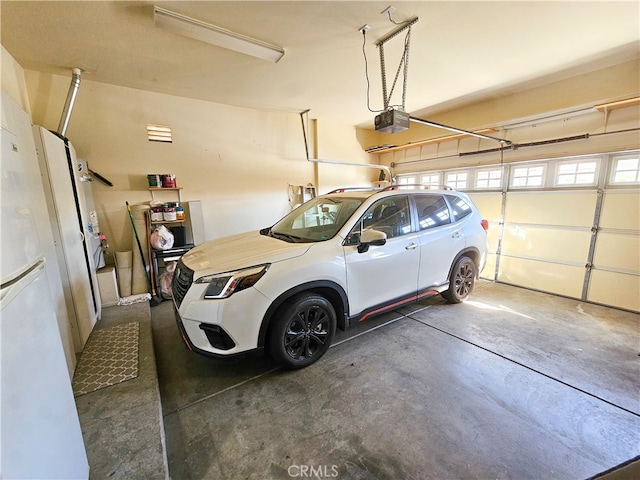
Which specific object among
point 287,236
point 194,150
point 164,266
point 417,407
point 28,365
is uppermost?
point 194,150

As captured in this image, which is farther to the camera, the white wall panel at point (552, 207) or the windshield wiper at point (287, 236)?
the white wall panel at point (552, 207)

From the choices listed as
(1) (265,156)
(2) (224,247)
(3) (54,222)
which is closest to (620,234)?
(2) (224,247)

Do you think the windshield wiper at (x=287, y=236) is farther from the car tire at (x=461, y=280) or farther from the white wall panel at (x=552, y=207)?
the white wall panel at (x=552, y=207)

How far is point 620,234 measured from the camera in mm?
3590

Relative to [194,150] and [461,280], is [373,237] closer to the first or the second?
[461,280]

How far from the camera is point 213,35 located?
251cm

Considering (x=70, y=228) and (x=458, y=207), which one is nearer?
(x=70, y=228)

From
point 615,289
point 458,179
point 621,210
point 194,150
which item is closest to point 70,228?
point 194,150

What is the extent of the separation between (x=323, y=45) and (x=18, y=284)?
3.17 m

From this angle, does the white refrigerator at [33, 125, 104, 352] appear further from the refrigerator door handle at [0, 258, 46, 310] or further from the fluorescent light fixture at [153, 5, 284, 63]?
the refrigerator door handle at [0, 258, 46, 310]

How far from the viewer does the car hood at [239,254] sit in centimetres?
205

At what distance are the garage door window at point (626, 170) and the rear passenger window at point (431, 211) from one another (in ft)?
8.27

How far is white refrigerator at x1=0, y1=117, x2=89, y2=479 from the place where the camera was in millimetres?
786

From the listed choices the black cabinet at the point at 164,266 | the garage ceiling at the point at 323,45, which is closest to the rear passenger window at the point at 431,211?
the garage ceiling at the point at 323,45
